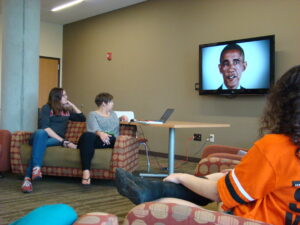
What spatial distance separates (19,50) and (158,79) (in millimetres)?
2399

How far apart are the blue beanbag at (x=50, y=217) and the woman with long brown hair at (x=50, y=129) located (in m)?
2.59

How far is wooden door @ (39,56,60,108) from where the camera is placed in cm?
819

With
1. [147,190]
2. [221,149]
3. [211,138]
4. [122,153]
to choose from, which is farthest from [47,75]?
[147,190]

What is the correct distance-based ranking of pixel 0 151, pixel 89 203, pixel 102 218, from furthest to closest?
1. pixel 0 151
2. pixel 89 203
3. pixel 102 218

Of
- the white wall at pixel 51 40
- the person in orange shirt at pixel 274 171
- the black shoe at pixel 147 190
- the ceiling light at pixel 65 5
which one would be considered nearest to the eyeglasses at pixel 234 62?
the ceiling light at pixel 65 5

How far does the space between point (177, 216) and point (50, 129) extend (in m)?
3.12

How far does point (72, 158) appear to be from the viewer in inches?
143

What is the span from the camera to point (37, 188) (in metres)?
3.44

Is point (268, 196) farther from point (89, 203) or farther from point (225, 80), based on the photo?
point (225, 80)

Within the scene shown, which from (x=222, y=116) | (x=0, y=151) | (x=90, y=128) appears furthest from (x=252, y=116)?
(x=0, y=151)

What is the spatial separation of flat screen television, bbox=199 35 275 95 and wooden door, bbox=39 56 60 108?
4.30m

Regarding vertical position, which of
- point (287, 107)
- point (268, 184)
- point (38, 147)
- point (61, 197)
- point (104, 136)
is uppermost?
point (287, 107)

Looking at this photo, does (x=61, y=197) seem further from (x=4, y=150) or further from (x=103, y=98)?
(x=103, y=98)

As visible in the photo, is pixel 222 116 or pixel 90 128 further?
pixel 222 116
